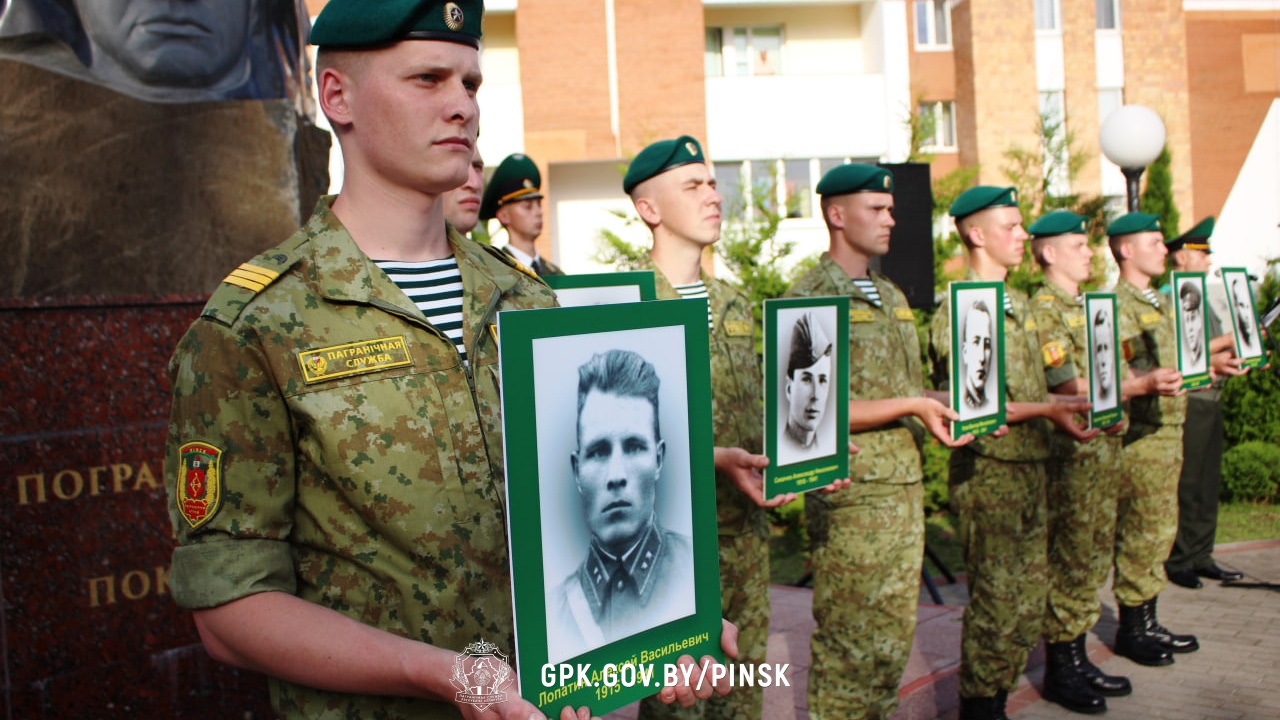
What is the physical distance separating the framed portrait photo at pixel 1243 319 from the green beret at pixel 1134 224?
68cm

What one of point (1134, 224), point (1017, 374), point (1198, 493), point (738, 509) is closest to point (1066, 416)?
point (1017, 374)

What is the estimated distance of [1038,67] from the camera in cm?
2416

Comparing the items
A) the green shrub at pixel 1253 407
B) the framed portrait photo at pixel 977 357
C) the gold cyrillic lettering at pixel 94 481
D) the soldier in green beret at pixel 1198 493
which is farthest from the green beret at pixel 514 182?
the green shrub at pixel 1253 407

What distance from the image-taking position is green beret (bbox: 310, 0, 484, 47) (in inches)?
64.7

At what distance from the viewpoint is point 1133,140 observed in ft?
27.6

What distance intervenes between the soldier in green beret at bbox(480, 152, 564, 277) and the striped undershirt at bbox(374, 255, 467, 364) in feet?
12.2

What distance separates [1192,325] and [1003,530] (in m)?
2.39

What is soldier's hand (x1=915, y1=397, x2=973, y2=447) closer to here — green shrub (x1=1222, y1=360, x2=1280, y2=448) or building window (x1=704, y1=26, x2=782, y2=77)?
green shrub (x1=1222, y1=360, x2=1280, y2=448)

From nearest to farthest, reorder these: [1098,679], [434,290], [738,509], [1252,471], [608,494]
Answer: [608,494], [434,290], [738,509], [1098,679], [1252,471]

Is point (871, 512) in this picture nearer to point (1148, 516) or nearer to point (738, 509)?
point (738, 509)

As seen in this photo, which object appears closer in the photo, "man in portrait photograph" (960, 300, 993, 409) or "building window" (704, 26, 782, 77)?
"man in portrait photograph" (960, 300, 993, 409)

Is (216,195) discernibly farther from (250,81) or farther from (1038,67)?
(1038,67)

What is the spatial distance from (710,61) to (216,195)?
2004 centimetres

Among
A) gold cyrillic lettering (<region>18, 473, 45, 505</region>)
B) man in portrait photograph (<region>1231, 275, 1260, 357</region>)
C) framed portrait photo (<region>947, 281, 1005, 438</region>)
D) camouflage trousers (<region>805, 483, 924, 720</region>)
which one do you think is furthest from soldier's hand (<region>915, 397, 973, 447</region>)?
man in portrait photograph (<region>1231, 275, 1260, 357</region>)
